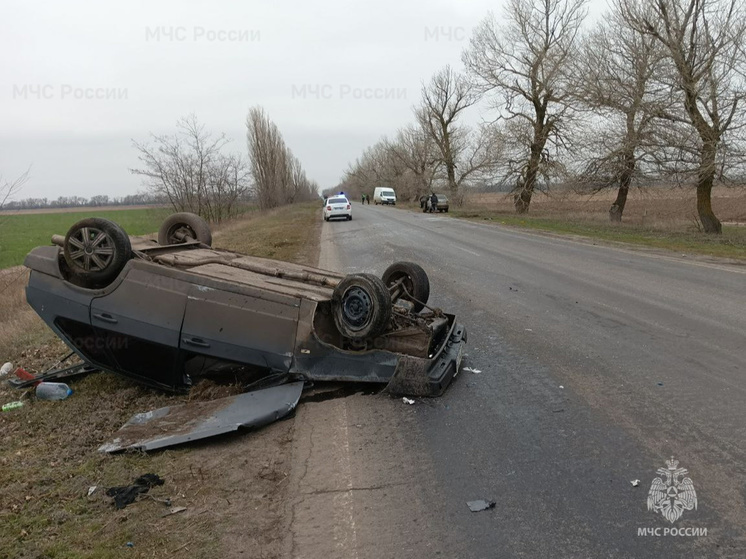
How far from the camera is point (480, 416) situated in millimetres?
4094

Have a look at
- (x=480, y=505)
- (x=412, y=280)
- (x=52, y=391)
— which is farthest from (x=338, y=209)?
(x=480, y=505)

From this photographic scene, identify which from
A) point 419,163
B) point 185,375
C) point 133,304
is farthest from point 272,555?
point 419,163

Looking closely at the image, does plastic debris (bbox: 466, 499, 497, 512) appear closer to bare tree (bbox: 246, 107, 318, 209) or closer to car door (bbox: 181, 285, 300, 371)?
car door (bbox: 181, 285, 300, 371)

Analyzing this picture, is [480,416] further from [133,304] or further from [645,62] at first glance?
[645,62]

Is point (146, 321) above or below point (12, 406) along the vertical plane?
above

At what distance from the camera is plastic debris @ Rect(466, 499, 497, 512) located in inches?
115

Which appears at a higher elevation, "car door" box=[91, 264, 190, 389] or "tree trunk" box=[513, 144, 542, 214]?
"tree trunk" box=[513, 144, 542, 214]

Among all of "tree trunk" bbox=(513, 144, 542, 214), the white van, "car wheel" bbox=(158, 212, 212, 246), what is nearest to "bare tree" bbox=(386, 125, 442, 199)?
the white van

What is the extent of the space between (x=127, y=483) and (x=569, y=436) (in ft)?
9.85

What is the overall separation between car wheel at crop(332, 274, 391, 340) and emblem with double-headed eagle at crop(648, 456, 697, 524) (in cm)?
223

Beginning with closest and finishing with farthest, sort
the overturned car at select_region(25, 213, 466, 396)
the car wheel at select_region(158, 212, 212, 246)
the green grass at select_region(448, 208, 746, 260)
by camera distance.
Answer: the overturned car at select_region(25, 213, 466, 396) < the car wheel at select_region(158, 212, 212, 246) < the green grass at select_region(448, 208, 746, 260)

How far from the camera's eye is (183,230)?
709 cm

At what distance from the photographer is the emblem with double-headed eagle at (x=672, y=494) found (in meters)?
2.82

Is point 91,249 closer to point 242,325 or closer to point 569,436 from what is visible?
point 242,325
